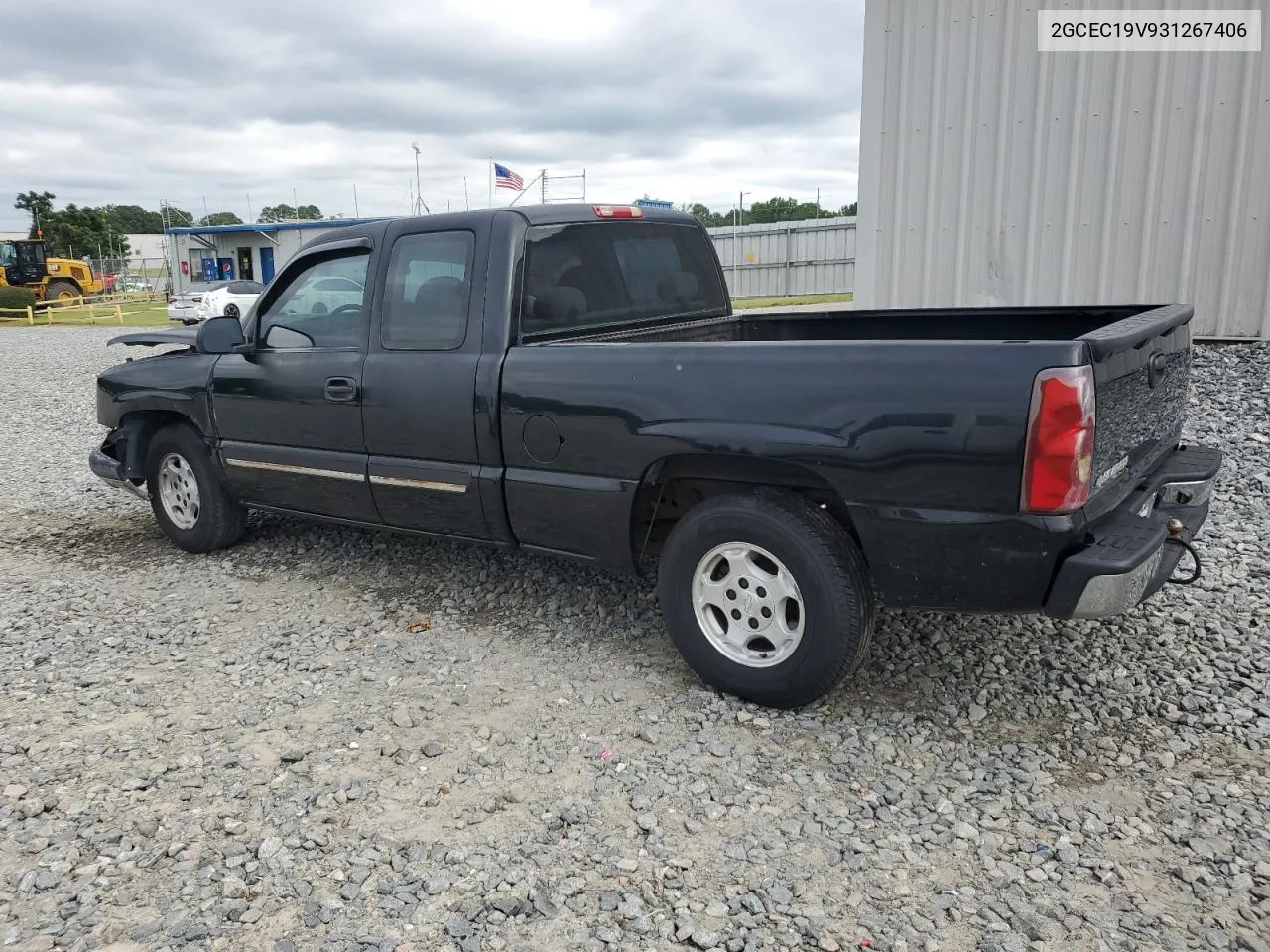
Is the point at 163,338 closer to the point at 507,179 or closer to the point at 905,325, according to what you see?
the point at 905,325

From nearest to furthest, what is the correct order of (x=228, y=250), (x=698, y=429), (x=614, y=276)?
(x=698, y=429)
(x=614, y=276)
(x=228, y=250)

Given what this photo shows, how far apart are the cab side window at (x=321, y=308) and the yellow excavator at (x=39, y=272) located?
3491 cm

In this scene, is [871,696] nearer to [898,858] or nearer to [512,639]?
[898,858]

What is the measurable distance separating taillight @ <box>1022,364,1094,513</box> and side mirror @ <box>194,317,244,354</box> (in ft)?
13.0

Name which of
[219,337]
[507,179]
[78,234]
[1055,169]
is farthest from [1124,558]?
[78,234]

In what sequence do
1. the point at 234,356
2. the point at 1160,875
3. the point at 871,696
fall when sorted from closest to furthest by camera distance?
the point at 1160,875
the point at 871,696
the point at 234,356

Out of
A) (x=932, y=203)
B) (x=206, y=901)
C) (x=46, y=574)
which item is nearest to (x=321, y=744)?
(x=206, y=901)

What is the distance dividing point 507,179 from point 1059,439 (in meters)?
24.1

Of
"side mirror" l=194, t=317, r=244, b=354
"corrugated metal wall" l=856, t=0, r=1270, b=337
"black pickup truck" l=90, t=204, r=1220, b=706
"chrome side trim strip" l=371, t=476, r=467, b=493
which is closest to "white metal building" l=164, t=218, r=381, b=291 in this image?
"corrugated metal wall" l=856, t=0, r=1270, b=337

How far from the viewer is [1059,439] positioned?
279 cm

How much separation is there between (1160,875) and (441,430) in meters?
3.06

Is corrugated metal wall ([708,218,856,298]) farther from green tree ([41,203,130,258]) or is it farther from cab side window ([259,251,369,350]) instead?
green tree ([41,203,130,258])

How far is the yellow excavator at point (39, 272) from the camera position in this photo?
3369 cm

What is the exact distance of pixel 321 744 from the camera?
343 centimetres
